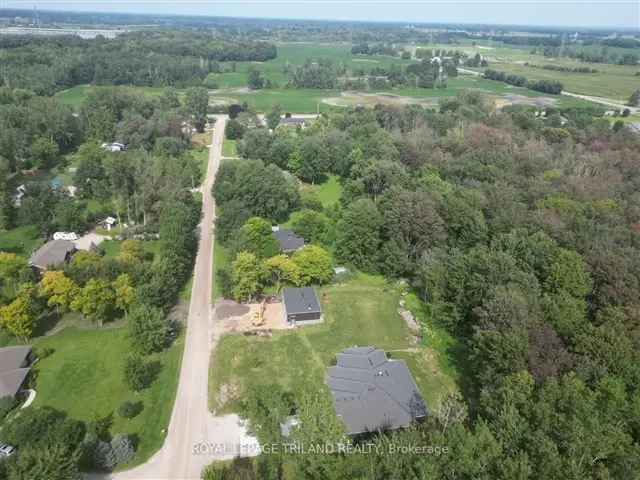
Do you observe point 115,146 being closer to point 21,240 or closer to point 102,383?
point 21,240

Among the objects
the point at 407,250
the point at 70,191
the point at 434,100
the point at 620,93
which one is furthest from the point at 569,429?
the point at 620,93

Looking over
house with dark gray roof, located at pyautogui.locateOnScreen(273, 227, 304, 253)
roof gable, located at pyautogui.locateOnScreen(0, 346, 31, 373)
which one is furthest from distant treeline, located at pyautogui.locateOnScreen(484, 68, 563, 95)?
roof gable, located at pyautogui.locateOnScreen(0, 346, 31, 373)

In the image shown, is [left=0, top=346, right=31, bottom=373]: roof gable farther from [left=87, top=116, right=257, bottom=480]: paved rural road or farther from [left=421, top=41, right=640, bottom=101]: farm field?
[left=421, top=41, right=640, bottom=101]: farm field

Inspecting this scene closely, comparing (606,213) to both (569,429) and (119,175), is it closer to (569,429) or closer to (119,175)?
(569,429)

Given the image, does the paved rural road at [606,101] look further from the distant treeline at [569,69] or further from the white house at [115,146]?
the white house at [115,146]

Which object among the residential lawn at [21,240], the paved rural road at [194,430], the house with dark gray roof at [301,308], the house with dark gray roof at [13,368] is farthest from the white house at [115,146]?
the house with dark gray roof at [301,308]
